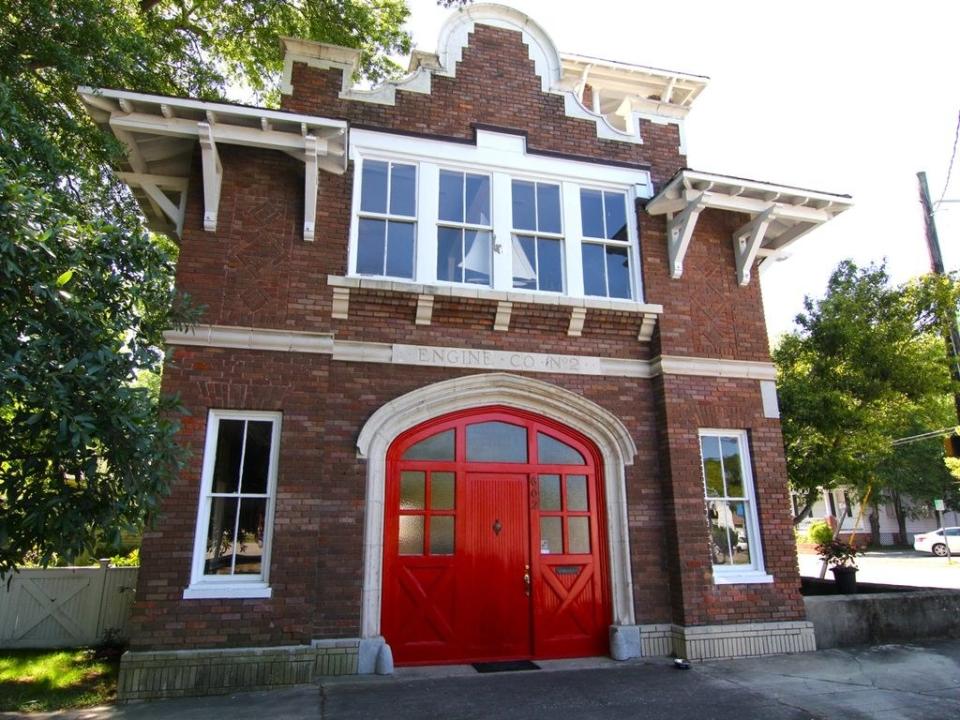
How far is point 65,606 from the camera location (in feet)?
32.4

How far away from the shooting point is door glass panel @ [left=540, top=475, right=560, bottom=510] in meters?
8.98

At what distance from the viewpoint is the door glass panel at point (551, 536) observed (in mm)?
8812

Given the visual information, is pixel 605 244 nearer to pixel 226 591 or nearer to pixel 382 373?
pixel 382 373

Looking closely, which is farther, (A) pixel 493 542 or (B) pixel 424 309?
(B) pixel 424 309

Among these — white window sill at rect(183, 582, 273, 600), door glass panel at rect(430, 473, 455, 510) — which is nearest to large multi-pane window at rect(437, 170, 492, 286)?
door glass panel at rect(430, 473, 455, 510)

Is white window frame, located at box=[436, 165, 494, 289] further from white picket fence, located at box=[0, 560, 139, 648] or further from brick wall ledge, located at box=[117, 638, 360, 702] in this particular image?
white picket fence, located at box=[0, 560, 139, 648]

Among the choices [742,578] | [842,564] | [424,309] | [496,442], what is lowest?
[742,578]

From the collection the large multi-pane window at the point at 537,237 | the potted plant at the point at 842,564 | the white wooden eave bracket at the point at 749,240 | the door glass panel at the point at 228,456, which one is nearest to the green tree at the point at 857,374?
the potted plant at the point at 842,564

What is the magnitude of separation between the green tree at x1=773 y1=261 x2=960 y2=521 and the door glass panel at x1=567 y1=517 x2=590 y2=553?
4.67m

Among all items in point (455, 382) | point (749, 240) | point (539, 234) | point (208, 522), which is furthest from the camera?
point (749, 240)

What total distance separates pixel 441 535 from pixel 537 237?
15.3ft

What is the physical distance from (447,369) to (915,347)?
8.72m

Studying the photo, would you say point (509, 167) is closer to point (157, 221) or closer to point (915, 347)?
point (157, 221)

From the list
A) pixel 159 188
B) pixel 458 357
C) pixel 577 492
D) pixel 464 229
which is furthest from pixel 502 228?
pixel 159 188
